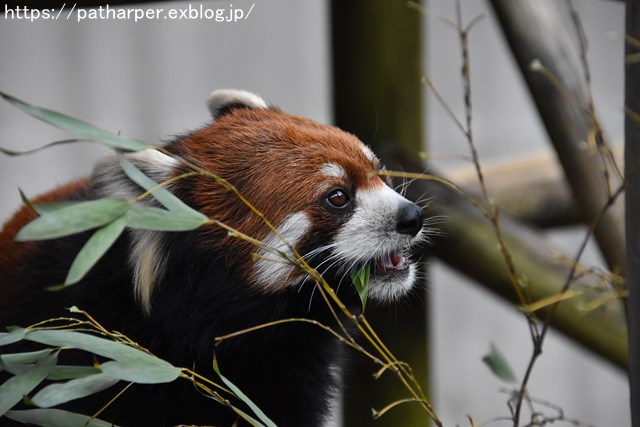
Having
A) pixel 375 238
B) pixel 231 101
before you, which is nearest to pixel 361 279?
pixel 375 238

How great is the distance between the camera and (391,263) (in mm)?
1911

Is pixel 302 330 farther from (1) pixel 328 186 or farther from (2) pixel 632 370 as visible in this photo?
(2) pixel 632 370

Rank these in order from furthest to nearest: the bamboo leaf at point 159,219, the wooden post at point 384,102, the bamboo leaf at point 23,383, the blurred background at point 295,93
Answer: the blurred background at point 295,93 < the wooden post at point 384,102 < the bamboo leaf at point 23,383 < the bamboo leaf at point 159,219

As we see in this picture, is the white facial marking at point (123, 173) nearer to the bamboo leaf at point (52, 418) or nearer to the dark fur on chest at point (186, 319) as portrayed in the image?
the dark fur on chest at point (186, 319)

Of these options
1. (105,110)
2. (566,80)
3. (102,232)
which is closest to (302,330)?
(102,232)

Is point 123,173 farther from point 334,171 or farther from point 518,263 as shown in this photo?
point 518,263

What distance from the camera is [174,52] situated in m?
4.78

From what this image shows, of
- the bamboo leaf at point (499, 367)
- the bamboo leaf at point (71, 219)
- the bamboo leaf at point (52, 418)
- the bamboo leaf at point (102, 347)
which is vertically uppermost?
the bamboo leaf at point (71, 219)

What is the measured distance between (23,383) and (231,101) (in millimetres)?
979

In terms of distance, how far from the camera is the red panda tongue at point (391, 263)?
1.89m

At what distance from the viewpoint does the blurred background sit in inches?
178

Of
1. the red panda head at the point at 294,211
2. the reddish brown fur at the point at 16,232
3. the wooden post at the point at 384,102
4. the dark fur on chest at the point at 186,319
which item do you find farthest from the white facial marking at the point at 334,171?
the wooden post at the point at 384,102

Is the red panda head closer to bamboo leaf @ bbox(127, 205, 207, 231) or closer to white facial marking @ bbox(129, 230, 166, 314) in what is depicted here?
white facial marking @ bbox(129, 230, 166, 314)

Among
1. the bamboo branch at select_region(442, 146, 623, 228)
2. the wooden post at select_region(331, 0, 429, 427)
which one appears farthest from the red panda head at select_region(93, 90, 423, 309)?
the bamboo branch at select_region(442, 146, 623, 228)
